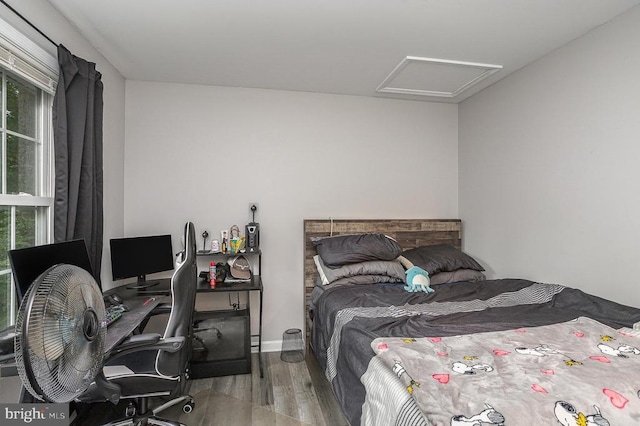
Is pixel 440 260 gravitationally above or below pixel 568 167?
below

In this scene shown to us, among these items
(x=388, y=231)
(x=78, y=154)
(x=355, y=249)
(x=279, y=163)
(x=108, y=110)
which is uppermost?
(x=108, y=110)

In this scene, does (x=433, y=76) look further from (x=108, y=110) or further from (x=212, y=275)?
(x=108, y=110)

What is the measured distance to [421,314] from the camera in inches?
78.9

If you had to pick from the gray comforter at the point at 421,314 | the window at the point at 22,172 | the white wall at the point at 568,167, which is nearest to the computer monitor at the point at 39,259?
the window at the point at 22,172

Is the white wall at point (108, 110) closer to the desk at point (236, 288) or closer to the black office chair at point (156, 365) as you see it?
the desk at point (236, 288)

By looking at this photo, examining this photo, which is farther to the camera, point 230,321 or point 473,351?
point 230,321

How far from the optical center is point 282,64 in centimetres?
270

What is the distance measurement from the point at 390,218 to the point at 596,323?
6.56 feet

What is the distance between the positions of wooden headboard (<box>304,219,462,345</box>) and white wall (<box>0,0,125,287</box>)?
5.53 ft

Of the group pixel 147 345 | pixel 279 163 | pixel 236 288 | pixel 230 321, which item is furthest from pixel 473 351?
pixel 279 163

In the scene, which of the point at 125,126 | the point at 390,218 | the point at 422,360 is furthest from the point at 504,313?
the point at 125,126

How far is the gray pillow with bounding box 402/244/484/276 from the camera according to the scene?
2.94m

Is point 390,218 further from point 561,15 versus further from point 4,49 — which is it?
point 4,49

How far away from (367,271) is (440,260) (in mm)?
711
